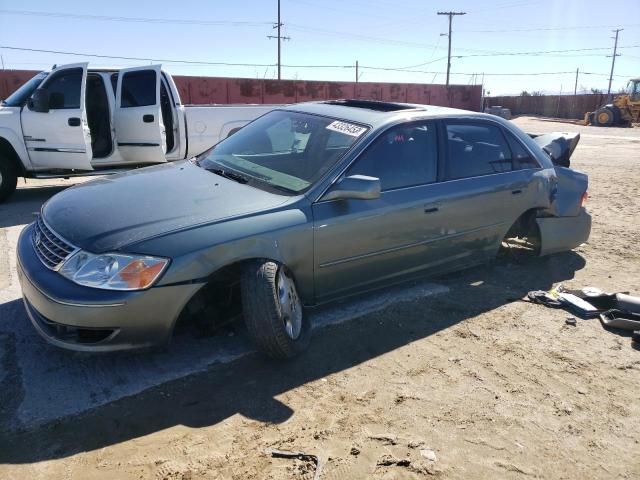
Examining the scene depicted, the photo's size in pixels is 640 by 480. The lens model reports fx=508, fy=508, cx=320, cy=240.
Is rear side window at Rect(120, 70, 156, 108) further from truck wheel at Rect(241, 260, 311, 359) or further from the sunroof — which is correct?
truck wheel at Rect(241, 260, 311, 359)

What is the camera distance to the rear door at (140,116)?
8125 mm

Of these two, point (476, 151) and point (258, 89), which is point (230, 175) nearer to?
point (476, 151)

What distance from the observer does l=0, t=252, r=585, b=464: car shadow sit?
247 centimetres

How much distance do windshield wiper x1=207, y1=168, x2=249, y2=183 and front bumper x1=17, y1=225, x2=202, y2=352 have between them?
1038 mm

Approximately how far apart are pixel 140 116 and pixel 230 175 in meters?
5.09

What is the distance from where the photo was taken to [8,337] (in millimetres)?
3338

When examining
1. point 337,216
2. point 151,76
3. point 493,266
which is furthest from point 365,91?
point 337,216

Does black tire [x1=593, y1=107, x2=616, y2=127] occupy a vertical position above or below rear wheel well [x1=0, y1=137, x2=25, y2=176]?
above

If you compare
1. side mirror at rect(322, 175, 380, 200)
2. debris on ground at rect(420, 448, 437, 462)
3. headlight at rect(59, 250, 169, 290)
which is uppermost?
side mirror at rect(322, 175, 380, 200)

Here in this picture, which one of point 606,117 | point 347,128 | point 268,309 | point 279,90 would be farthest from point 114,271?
point 606,117

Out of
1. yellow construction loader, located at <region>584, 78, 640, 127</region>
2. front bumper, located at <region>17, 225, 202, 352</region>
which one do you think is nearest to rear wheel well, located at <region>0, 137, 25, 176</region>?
front bumper, located at <region>17, 225, 202, 352</region>

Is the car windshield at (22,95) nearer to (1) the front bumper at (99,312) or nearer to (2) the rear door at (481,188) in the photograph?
(1) the front bumper at (99,312)

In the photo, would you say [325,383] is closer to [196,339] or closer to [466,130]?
[196,339]

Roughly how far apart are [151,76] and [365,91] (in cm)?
1739
